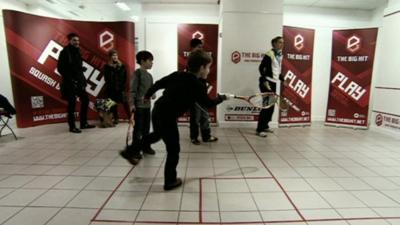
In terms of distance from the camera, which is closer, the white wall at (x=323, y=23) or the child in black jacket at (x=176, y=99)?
the child in black jacket at (x=176, y=99)

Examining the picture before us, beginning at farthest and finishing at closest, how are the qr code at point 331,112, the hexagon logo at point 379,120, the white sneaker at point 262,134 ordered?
the qr code at point 331,112 < the hexagon logo at point 379,120 < the white sneaker at point 262,134

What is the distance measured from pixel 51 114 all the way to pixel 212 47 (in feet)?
11.9

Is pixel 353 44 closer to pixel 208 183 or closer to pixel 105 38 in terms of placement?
pixel 208 183

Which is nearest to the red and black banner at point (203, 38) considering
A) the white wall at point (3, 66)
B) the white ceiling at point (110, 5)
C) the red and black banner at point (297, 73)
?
the white ceiling at point (110, 5)

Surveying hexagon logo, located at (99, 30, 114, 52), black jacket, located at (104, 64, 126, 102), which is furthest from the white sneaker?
hexagon logo, located at (99, 30, 114, 52)

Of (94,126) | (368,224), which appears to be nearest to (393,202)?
(368,224)

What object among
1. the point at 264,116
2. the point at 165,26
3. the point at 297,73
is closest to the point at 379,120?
the point at 297,73

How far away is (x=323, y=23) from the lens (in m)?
6.70

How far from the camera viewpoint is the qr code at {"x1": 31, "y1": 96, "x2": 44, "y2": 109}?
5.45 m

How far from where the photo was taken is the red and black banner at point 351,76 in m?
5.60

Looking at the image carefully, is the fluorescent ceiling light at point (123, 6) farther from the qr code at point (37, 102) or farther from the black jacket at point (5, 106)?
the black jacket at point (5, 106)

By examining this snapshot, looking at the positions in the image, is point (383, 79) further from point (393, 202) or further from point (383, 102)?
point (393, 202)

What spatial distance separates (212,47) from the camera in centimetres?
591

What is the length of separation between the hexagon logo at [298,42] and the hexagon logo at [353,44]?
38.0 inches
